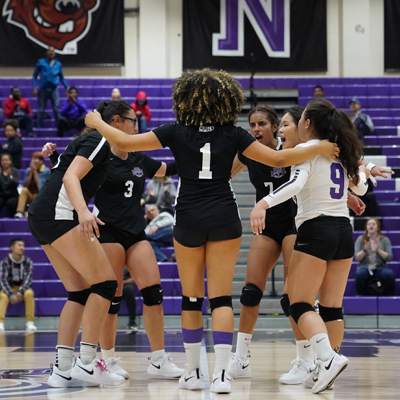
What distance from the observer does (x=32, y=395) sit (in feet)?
12.1

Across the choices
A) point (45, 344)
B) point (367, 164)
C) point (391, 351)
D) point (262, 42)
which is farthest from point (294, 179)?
point (262, 42)

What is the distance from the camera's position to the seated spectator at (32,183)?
10719 mm

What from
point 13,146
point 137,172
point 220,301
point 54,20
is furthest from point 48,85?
point 220,301

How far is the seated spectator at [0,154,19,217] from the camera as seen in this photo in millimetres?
10805

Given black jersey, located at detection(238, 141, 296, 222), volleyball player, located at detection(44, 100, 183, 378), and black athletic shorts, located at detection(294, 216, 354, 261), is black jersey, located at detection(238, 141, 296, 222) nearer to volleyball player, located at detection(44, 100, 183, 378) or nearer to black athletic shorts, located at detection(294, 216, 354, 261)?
black athletic shorts, located at detection(294, 216, 354, 261)

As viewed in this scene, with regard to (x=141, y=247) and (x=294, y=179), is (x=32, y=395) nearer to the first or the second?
(x=141, y=247)

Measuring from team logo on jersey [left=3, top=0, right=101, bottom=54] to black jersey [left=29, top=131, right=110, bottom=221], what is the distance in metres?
12.3

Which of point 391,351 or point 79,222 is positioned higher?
point 79,222

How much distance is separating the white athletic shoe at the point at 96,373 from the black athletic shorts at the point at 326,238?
1.40m

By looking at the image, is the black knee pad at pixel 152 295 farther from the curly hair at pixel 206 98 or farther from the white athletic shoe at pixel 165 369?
the curly hair at pixel 206 98

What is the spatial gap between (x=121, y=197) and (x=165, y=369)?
1207 mm

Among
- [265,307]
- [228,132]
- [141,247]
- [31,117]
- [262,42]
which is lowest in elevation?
[265,307]

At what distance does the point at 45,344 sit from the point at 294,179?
12.6ft

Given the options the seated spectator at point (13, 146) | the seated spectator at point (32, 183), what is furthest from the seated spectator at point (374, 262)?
the seated spectator at point (13, 146)
